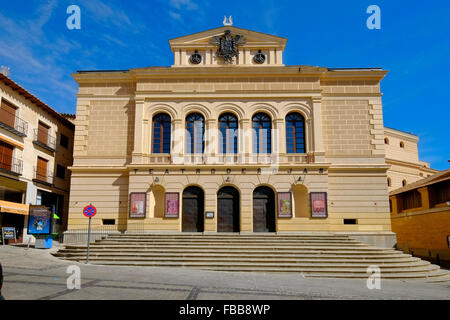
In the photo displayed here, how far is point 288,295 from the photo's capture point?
36.9 ft

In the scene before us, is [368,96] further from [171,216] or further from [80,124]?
[80,124]

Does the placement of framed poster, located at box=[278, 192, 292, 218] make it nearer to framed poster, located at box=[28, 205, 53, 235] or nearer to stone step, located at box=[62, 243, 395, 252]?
stone step, located at box=[62, 243, 395, 252]

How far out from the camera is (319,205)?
2380 cm

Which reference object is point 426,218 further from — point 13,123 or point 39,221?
point 13,123

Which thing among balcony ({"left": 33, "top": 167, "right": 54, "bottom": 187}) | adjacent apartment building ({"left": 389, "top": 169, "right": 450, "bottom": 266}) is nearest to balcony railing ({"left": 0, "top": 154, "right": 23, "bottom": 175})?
balcony ({"left": 33, "top": 167, "right": 54, "bottom": 187})

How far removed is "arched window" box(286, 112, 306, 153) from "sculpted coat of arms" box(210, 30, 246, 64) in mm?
5699

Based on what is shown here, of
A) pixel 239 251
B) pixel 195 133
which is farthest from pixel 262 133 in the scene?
pixel 239 251

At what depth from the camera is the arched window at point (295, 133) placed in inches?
1003

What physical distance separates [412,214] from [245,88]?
15.9 m

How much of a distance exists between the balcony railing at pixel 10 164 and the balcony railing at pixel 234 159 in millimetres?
8493

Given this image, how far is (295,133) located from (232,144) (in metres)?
4.28

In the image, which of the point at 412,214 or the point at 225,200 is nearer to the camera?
the point at 225,200


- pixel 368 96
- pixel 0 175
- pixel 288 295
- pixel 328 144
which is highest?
pixel 368 96
